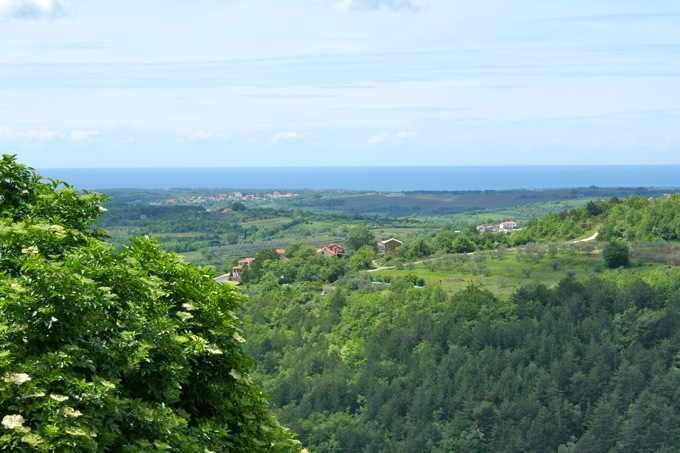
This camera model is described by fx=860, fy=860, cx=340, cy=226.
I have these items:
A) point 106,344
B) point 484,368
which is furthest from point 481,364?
point 106,344

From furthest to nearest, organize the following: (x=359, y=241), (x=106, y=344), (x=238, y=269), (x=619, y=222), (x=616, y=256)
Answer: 1. (x=359, y=241)
2. (x=238, y=269)
3. (x=619, y=222)
4. (x=616, y=256)
5. (x=106, y=344)

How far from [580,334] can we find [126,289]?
40.8 meters

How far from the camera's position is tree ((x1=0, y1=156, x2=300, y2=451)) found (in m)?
7.22

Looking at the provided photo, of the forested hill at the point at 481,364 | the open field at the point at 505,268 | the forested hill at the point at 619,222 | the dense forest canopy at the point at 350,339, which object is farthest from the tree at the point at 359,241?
the forested hill at the point at 481,364

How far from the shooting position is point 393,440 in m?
41.6

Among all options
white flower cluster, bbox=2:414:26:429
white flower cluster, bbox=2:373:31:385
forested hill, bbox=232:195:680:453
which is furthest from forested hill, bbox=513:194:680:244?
white flower cluster, bbox=2:414:26:429

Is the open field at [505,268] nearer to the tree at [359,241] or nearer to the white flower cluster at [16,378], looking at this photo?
the tree at [359,241]

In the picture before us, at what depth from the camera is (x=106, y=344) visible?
7828 mm

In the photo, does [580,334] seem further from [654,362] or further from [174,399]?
[174,399]

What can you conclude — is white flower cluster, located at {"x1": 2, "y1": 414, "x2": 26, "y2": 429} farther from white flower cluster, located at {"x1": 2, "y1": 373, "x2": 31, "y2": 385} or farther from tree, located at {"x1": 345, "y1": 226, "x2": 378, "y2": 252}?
tree, located at {"x1": 345, "y1": 226, "x2": 378, "y2": 252}

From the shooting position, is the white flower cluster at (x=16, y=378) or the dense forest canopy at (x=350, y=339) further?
the dense forest canopy at (x=350, y=339)

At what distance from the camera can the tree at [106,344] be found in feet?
23.7

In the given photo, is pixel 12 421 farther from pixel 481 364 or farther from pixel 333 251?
pixel 333 251

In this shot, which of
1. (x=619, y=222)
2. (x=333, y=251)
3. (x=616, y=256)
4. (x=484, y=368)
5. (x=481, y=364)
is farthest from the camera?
(x=333, y=251)
